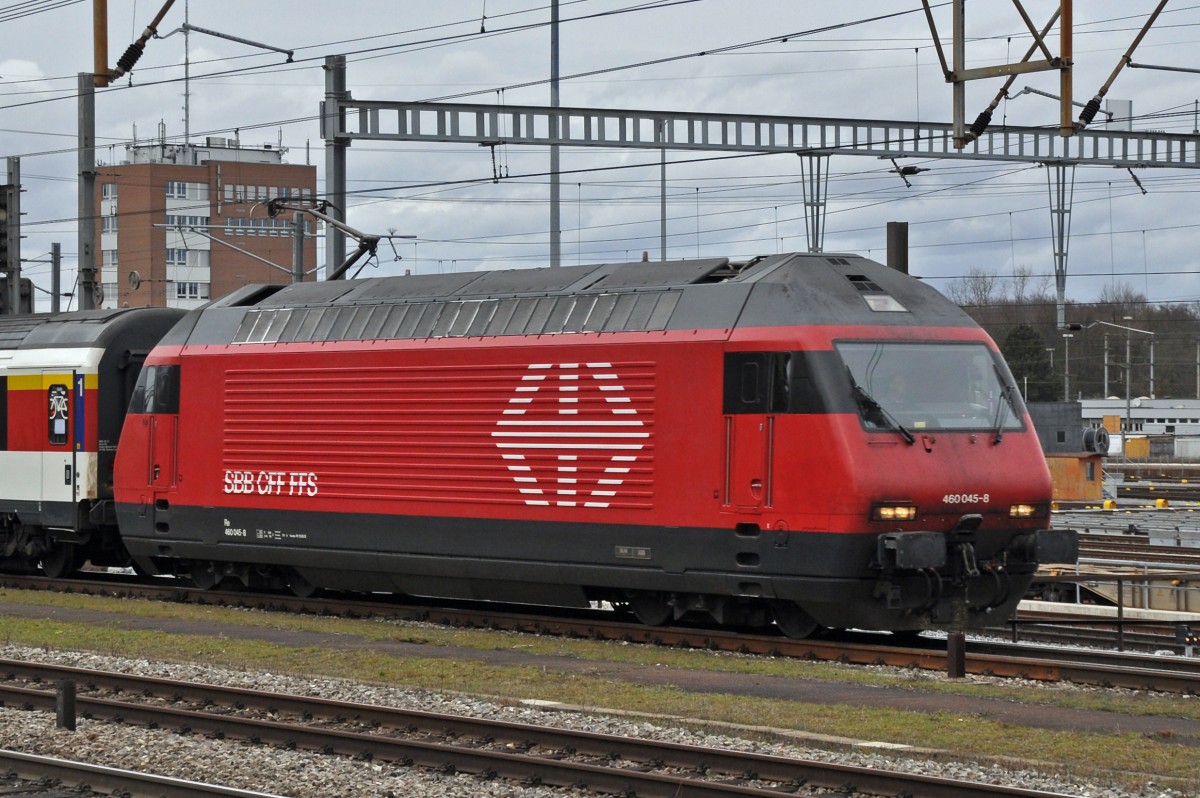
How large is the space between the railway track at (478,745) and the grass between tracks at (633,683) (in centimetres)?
126

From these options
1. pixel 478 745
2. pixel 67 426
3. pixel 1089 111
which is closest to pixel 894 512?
pixel 478 745

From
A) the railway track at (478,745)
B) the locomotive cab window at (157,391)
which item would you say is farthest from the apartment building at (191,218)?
the railway track at (478,745)

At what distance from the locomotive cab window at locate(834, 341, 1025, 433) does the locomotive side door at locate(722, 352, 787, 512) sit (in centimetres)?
74

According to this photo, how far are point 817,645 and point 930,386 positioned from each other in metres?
2.70

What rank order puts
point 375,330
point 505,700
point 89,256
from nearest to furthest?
point 505,700 < point 375,330 < point 89,256

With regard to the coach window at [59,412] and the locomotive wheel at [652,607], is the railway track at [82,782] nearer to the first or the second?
the locomotive wheel at [652,607]

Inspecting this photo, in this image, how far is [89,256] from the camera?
91.2 feet

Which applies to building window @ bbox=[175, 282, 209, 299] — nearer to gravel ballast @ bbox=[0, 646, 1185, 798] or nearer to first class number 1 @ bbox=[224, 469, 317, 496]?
first class number 1 @ bbox=[224, 469, 317, 496]

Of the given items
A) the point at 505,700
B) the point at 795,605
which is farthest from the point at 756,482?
the point at 505,700

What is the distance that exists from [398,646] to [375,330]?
433cm

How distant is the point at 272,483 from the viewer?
19.8 metres

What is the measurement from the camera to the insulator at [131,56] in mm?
16672

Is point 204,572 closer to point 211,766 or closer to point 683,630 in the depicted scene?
point 683,630

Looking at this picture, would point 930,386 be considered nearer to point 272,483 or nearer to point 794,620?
point 794,620
